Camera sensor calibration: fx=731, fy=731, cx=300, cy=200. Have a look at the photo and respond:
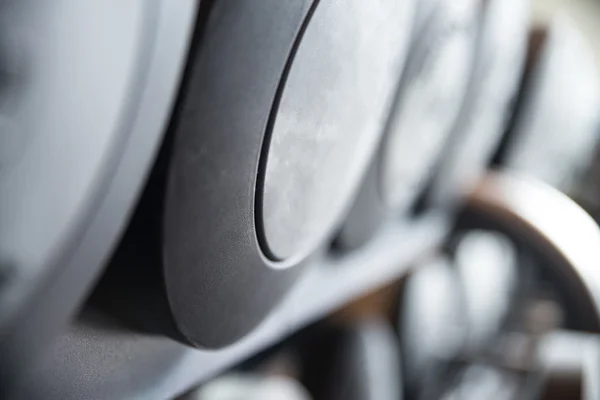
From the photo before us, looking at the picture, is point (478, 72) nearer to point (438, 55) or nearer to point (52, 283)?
point (438, 55)

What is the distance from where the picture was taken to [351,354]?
0.74 metres

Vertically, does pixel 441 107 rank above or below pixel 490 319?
above

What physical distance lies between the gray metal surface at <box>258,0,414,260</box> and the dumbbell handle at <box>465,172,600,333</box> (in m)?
0.37

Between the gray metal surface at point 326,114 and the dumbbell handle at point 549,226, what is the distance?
37cm

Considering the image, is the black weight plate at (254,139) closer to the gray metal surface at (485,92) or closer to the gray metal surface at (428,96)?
the gray metal surface at (428,96)

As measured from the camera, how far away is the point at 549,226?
68 cm

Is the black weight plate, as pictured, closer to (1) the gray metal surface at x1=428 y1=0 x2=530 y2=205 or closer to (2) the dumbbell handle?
(1) the gray metal surface at x1=428 y1=0 x2=530 y2=205

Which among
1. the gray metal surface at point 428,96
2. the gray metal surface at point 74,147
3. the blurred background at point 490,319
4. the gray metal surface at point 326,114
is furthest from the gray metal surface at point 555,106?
the gray metal surface at point 74,147

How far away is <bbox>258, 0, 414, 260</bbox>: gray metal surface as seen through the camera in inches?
9.7

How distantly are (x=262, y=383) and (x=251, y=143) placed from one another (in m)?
0.38

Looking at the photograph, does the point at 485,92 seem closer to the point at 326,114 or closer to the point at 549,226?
the point at 549,226

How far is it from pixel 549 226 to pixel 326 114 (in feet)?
1.55

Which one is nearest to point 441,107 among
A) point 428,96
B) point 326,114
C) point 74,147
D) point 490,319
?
point 428,96

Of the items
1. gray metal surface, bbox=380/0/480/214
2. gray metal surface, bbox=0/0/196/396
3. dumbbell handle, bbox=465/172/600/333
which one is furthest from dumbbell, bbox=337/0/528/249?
gray metal surface, bbox=0/0/196/396
